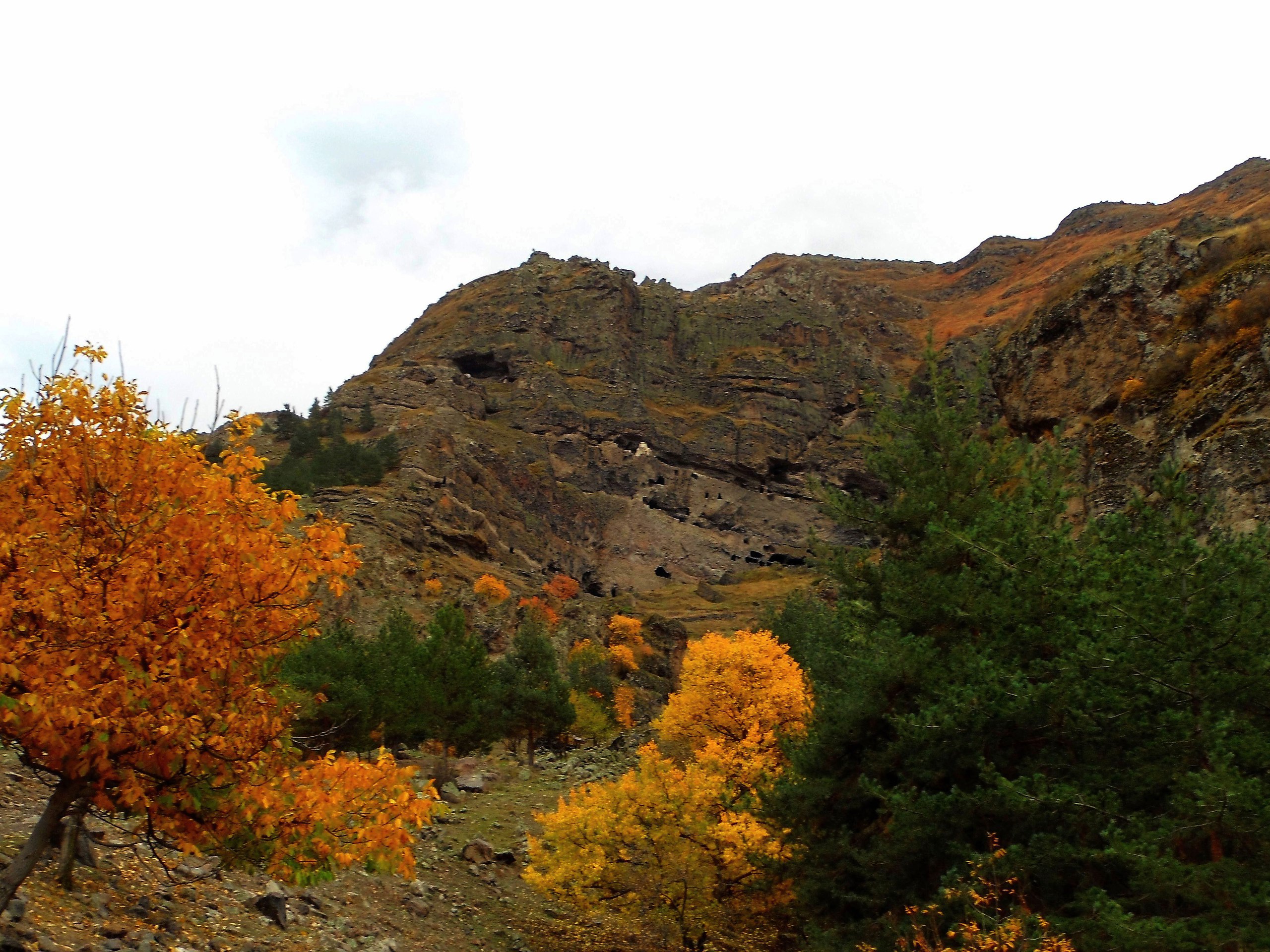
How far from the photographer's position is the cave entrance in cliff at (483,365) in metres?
144

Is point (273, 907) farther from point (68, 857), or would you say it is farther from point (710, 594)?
point (710, 594)

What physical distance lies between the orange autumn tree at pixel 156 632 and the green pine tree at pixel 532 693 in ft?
103

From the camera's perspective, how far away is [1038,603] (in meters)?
11.9

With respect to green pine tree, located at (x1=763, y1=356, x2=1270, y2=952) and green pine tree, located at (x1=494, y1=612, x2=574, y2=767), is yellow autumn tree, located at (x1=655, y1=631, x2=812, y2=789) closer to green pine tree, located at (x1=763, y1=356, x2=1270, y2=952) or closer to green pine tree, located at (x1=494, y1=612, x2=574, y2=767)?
green pine tree, located at (x1=763, y1=356, x2=1270, y2=952)

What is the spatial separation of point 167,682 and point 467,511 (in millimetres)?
84048

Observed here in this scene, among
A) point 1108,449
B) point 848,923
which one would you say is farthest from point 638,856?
point 1108,449

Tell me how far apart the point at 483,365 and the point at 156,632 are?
14186cm

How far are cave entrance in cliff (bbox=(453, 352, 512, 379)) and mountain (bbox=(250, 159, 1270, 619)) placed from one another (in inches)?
17.6

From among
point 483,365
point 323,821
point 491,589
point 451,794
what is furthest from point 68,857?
point 483,365

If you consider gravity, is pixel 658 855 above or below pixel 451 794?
above

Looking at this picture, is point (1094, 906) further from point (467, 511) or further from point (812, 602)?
point (467, 511)

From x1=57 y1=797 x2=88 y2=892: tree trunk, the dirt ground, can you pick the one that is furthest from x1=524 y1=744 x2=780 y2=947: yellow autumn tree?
x1=57 y1=797 x2=88 y2=892: tree trunk

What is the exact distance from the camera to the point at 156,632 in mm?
5992

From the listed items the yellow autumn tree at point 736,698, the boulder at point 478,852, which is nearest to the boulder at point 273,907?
the boulder at point 478,852
